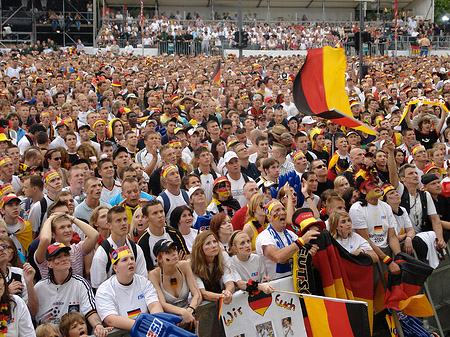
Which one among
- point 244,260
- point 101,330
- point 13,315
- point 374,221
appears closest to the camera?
point 13,315

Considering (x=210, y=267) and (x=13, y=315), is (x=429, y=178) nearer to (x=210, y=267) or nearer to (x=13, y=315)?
(x=210, y=267)

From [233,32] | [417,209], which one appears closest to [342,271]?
[417,209]

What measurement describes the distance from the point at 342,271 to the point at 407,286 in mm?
841

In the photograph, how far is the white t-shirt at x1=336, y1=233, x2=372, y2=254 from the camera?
22.2ft

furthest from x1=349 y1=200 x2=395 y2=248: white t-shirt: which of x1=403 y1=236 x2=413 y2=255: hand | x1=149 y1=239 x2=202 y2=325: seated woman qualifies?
x1=149 y1=239 x2=202 y2=325: seated woman

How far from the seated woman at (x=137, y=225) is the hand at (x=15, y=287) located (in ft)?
5.64

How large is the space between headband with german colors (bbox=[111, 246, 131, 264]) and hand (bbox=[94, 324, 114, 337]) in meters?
0.63

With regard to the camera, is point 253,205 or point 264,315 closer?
point 264,315

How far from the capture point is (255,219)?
273 inches

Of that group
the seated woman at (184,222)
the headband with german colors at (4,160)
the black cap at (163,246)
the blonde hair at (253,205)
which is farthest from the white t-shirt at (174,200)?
the headband with german colors at (4,160)

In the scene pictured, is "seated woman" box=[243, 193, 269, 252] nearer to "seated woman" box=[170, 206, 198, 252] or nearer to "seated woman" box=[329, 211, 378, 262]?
"seated woman" box=[170, 206, 198, 252]

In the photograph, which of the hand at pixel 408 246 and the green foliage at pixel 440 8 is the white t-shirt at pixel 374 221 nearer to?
the hand at pixel 408 246

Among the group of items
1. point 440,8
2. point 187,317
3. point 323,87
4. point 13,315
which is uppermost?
point 440,8

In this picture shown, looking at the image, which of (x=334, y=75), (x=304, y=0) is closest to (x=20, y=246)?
(x=334, y=75)
